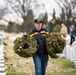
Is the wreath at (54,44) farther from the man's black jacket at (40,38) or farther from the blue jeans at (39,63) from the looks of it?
the blue jeans at (39,63)

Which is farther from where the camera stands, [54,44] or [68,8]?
[68,8]

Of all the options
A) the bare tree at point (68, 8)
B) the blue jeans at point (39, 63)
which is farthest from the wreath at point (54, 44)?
the bare tree at point (68, 8)

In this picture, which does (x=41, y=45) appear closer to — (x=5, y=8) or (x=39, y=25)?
(x=39, y=25)

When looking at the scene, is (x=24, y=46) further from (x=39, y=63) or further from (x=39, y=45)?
(x=39, y=63)

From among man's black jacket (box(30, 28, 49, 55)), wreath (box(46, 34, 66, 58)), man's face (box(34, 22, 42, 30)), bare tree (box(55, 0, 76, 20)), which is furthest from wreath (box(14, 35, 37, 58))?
bare tree (box(55, 0, 76, 20))

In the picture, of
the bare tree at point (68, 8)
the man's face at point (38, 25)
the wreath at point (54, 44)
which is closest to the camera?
the man's face at point (38, 25)

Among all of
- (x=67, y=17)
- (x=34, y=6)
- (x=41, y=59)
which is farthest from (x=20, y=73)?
(x=34, y=6)

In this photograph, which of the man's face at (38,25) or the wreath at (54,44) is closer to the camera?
the man's face at (38,25)

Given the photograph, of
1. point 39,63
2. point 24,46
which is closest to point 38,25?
point 24,46

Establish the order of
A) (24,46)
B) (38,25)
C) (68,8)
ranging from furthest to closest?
(68,8) → (24,46) → (38,25)

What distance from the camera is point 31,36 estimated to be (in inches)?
337

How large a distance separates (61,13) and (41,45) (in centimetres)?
4681

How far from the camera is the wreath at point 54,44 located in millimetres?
8492

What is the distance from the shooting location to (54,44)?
8.74 meters
